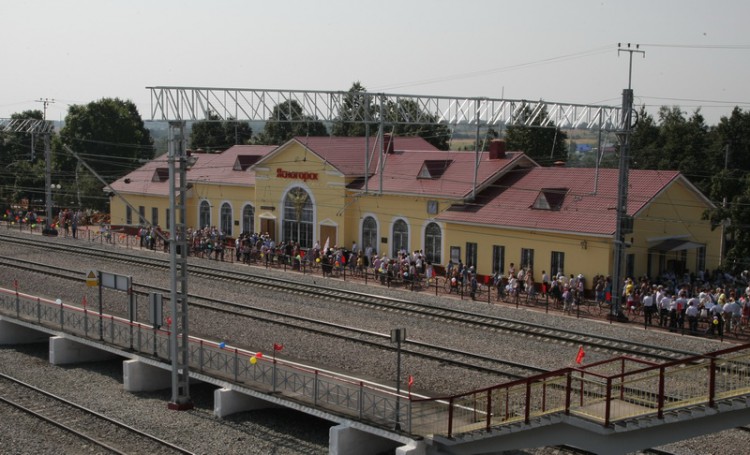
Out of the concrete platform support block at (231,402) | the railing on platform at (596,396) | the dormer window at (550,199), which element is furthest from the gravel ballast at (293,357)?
the dormer window at (550,199)

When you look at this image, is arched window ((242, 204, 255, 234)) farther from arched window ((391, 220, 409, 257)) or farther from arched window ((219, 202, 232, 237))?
arched window ((391, 220, 409, 257))

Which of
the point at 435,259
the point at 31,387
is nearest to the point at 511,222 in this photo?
the point at 435,259

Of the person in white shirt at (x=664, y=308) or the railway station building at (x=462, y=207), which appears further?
the railway station building at (x=462, y=207)

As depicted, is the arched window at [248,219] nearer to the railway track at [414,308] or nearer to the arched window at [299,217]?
the arched window at [299,217]

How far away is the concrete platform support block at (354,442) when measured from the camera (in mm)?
17422

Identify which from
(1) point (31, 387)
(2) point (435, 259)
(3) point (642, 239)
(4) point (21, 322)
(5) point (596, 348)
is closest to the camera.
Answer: (1) point (31, 387)

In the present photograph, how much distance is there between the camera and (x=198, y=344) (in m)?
21.7

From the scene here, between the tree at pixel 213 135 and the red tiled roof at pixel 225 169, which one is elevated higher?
the tree at pixel 213 135

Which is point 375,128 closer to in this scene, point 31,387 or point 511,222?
point 511,222

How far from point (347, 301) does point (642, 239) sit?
38.1 ft

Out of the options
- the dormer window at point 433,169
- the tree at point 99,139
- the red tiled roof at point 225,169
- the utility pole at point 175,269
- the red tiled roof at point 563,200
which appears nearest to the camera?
the utility pole at point 175,269

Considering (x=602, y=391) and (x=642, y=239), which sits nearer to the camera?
(x=602, y=391)

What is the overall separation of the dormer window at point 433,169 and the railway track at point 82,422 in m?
21.6

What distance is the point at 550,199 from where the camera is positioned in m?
35.7
